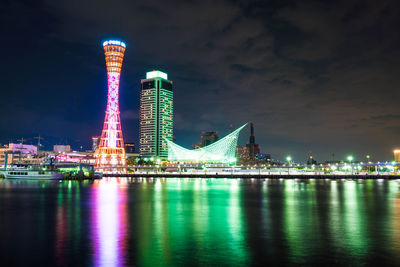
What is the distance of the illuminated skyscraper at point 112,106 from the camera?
82.2m

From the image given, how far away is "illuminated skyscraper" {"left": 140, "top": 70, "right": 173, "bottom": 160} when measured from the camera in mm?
179125

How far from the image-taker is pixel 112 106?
86.5 m

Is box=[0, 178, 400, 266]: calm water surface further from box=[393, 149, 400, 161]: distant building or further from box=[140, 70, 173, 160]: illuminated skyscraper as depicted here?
box=[140, 70, 173, 160]: illuminated skyscraper

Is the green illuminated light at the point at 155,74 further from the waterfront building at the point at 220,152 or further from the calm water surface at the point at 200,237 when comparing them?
the calm water surface at the point at 200,237

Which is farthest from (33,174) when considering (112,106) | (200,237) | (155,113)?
(155,113)

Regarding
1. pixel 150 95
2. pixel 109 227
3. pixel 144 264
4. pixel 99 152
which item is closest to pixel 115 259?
pixel 144 264

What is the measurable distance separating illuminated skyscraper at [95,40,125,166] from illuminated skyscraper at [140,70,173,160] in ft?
264

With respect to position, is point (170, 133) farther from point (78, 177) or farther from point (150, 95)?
point (78, 177)

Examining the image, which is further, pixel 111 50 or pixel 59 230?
pixel 111 50

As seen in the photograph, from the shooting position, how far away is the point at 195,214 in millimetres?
18547

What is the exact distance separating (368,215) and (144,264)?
13742 millimetres

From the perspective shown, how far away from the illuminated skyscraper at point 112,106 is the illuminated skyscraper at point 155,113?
80605 millimetres

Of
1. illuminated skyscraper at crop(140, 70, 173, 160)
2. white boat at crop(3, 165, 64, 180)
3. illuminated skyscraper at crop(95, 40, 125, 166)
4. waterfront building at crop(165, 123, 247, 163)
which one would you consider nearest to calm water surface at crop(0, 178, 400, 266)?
white boat at crop(3, 165, 64, 180)

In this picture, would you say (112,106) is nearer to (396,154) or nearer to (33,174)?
(33,174)
